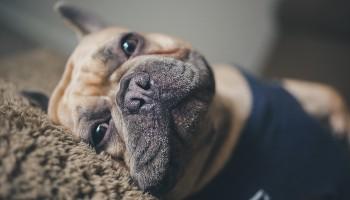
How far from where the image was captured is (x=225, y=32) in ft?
8.98

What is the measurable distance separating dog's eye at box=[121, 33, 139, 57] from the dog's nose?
233 mm

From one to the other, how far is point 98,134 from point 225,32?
1.79 metres

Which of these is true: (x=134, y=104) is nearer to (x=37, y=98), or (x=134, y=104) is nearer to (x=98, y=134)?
(x=98, y=134)

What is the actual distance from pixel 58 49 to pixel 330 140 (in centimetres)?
233

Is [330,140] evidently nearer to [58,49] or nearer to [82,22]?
[82,22]

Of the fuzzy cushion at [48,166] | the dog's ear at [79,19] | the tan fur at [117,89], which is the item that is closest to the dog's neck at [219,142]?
the tan fur at [117,89]

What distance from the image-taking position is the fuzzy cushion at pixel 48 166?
2.19 ft

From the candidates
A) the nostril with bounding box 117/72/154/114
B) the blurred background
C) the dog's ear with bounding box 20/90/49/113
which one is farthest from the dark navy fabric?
the blurred background

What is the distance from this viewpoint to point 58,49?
3.21 meters

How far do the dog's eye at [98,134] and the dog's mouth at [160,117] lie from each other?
0.10m

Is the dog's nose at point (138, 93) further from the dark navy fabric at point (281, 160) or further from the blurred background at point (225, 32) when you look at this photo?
the blurred background at point (225, 32)

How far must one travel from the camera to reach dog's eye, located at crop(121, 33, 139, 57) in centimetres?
131

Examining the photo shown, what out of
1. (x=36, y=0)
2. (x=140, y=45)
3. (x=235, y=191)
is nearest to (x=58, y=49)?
(x=36, y=0)

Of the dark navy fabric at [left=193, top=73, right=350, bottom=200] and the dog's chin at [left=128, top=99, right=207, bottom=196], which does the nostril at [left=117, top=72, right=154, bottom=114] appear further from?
the dark navy fabric at [left=193, top=73, right=350, bottom=200]
